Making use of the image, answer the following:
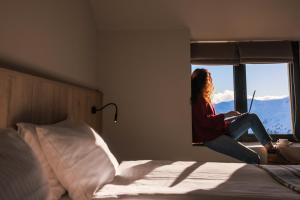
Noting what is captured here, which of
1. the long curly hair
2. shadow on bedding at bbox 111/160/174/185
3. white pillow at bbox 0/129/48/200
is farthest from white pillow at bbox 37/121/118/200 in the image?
the long curly hair

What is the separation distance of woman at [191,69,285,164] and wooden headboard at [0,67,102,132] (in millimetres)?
1092

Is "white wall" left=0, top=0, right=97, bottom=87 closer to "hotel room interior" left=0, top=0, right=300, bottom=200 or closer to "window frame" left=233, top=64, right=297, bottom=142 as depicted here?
"hotel room interior" left=0, top=0, right=300, bottom=200

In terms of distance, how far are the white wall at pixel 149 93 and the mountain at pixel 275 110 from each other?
608mm

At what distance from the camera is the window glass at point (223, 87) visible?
304 centimetres

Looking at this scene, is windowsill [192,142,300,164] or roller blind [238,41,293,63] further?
roller blind [238,41,293,63]

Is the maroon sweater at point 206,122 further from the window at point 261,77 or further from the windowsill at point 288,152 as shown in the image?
the window at point 261,77

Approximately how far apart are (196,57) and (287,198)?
2074mm

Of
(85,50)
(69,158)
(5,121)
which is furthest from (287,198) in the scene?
(85,50)

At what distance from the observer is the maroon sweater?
99.3 inches

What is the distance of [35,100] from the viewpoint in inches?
54.1

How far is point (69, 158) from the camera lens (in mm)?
1128

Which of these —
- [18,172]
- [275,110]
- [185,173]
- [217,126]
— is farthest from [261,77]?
[18,172]

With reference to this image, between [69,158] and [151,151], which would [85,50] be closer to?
[151,151]

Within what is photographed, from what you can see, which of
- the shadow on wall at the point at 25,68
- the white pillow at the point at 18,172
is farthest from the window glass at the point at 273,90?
the white pillow at the point at 18,172
